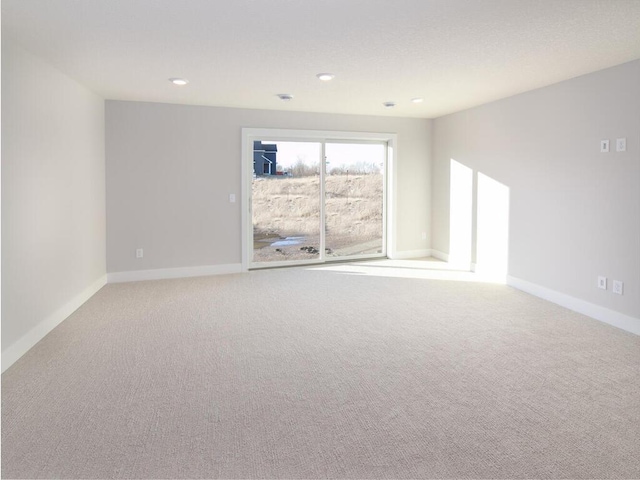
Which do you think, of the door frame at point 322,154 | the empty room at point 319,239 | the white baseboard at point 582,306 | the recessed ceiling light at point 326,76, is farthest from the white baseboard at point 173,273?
the white baseboard at point 582,306

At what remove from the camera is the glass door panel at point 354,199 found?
23.5 feet

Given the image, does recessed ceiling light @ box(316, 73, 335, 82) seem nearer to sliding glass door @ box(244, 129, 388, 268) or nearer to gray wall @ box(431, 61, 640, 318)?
sliding glass door @ box(244, 129, 388, 268)

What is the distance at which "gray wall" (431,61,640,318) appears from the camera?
13.2ft

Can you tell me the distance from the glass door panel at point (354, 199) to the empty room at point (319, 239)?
0.16 feet

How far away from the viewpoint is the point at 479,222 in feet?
20.9

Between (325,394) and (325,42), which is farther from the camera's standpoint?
(325,42)

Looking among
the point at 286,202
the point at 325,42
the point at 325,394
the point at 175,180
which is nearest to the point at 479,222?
the point at 286,202

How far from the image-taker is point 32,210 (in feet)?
12.0

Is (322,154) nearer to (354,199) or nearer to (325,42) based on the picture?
(354,199)

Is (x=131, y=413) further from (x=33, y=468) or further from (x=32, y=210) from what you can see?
(x=32, y=210)

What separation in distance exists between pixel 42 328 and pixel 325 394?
2617 mm

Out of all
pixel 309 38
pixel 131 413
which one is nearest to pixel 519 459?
pixel 131 413

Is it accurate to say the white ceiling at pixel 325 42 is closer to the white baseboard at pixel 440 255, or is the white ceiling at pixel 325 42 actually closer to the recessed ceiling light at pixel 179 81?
the recessed ceiling light at pixel 179 81

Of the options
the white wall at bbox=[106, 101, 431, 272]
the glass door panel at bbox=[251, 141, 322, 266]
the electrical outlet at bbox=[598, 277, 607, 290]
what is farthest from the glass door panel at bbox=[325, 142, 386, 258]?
the electrical outlet at bbox=[598, 277, 607, 290]
